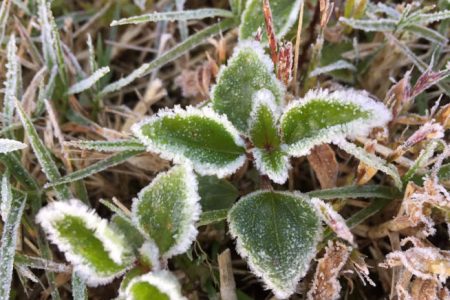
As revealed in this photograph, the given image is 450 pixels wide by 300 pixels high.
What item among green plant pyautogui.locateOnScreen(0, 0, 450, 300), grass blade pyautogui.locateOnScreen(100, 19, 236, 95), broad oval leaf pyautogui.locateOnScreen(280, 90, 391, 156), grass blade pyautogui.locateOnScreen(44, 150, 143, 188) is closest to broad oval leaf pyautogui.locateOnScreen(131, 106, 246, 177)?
green plant pyautogui.locateOnScreen(0, 0, 450, 300)

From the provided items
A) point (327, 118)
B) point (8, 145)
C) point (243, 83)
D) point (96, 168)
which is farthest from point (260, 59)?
point (8, 145)

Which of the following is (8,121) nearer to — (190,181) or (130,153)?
(130,153)

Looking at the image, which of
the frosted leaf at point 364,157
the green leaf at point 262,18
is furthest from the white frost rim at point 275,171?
the green leaf at point 262,18

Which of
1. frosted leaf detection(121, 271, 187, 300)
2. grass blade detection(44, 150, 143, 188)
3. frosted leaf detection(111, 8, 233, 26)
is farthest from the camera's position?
frosted leaf detection(111, 8, 233, 26)

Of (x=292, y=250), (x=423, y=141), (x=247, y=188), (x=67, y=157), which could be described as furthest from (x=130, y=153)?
(x=423, y=141)

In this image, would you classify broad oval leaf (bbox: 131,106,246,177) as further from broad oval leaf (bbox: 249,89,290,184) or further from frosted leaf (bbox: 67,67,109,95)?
frosted leaf (bbox: 67,67,109,95)
